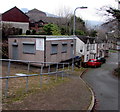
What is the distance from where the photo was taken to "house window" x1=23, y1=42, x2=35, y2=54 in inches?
784

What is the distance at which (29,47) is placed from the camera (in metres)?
20.2

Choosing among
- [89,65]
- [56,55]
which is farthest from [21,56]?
[89,65]

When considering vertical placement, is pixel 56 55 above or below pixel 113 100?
above

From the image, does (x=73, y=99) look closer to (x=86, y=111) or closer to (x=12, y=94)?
(x=86, y=111)

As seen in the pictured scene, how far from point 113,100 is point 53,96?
3.55m

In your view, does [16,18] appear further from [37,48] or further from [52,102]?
[52,102]

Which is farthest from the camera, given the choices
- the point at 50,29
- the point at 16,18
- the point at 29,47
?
the point at 16,18

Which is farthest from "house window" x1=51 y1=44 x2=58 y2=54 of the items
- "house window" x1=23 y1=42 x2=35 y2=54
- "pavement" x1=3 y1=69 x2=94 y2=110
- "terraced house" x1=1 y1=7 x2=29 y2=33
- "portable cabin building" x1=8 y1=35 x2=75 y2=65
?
"terraced house" x1=1 y1=7 x2=29 y2=33

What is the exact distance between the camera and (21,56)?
20.8 metres

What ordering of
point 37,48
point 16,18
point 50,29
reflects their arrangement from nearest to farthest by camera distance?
1. point 37,48
2. point 50,29
3. point 16,18

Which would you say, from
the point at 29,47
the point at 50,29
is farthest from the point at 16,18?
the point at 29,47

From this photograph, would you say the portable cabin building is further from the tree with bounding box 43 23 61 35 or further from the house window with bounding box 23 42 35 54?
the tree with bounding box 43 23 61 35

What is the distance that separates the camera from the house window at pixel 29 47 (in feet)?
65.4

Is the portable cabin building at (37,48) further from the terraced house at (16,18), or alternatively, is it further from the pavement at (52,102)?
the terraced house at (16,18)
